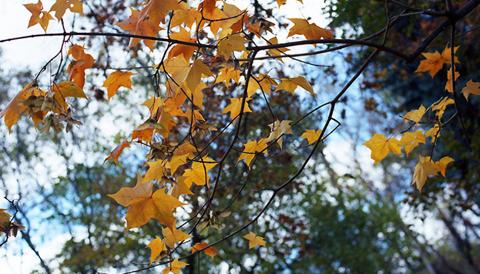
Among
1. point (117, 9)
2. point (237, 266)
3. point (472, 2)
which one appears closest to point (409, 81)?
point (237, 266)

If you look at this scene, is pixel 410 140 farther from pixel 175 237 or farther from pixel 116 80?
pixel 116 80

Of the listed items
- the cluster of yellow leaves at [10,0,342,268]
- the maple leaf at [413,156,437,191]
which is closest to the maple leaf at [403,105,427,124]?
the maple leaf at [413,156,437,191]

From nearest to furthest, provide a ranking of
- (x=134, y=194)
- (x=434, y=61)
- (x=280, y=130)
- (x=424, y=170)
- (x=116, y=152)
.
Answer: (x=134, y=194), (x=116, y=152), (x=280, y=130), (x=424, y=170), (x=434, y=61)

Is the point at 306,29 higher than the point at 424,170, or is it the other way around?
the point at 306,29

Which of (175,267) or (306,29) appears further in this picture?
(175,267)

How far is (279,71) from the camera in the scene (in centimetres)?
304

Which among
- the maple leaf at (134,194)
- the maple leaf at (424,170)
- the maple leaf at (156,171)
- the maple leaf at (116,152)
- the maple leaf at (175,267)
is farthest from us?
the maple leaf at (424,170)

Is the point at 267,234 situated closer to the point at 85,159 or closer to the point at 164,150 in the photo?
the point at 85,159

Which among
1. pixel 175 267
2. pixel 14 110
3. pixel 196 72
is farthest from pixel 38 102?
pixel 175 267

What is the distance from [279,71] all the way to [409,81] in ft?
8.01

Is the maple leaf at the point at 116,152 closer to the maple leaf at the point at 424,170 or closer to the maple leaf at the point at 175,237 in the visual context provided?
the maple leaf at the point at 175,237

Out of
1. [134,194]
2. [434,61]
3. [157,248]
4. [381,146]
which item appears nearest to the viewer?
[134,194]

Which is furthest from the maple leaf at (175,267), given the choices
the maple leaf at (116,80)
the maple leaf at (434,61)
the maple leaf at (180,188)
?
the maple leaf at (434,61)

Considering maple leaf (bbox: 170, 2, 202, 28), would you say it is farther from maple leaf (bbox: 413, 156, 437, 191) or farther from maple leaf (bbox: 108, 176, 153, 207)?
maple leaf (bbox: 413, 156, 437, 191)
